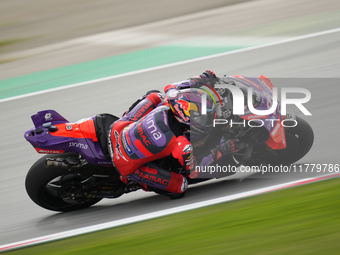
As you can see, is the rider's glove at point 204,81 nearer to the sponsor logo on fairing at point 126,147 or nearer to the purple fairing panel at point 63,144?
the sponsor logo on fairing at point 126,147

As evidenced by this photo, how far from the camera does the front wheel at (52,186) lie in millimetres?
4332

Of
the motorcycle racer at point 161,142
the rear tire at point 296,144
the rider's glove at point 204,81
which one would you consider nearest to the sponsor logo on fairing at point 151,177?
the motorcycle racer at point 161,142

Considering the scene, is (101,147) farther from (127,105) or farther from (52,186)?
(127,105)

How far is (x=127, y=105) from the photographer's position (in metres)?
7.18

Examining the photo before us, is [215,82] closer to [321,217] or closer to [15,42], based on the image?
[321,217]

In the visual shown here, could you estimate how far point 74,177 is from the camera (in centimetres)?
455

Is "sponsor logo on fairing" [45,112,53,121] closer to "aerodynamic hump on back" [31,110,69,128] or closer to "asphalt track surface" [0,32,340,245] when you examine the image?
"aerodynamic hump on back" [31,110,69,128]

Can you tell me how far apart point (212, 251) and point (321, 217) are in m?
0.94

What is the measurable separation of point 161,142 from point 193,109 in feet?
1.40

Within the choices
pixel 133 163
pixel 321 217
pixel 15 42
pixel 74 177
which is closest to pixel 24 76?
pixel 15 42

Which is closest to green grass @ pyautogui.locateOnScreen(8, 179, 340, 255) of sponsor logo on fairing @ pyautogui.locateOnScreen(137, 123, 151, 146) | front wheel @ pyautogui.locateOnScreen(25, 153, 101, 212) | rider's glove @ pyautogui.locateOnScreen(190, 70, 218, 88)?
front wheel @ pyautogui.locateOnScreen(25, 153, 101, 212)

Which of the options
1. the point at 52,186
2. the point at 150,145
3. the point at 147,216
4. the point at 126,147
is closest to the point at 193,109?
the point at 150,145

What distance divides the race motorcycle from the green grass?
1.63 ft

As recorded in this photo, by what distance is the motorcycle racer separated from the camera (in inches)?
155
